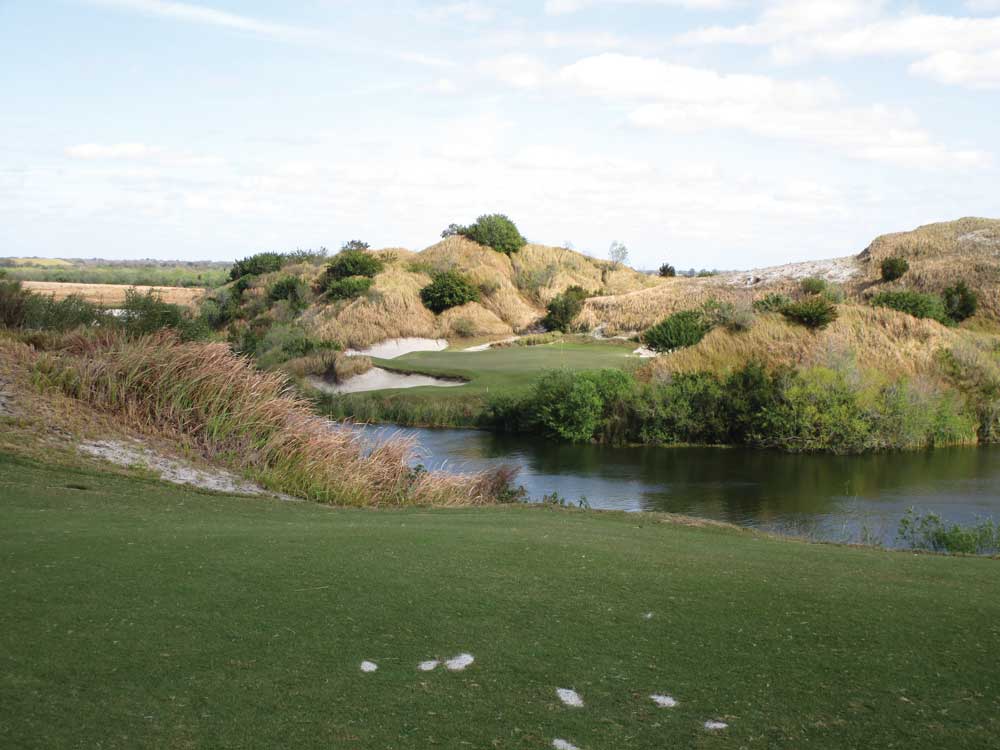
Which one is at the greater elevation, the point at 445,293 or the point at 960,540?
the point at 445,293

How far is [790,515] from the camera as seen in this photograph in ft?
61.0

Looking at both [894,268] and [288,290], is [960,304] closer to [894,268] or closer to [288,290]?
[894,268]

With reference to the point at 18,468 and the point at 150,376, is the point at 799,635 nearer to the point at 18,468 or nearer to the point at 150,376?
the point at 18,468

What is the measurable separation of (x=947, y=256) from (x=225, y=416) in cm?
3930

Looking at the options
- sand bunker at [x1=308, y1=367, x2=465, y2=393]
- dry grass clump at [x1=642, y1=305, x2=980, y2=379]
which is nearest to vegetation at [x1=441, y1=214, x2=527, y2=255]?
sand bunker at [x1=308, y1=367, x2=465, y2=393]

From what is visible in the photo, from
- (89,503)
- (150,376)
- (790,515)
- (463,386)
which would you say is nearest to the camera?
(89,503)

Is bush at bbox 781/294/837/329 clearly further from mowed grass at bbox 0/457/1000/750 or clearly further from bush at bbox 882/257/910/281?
mowed grass at bbox 0/457/1000/750

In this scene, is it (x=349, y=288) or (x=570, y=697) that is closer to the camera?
(x=570, y=697)

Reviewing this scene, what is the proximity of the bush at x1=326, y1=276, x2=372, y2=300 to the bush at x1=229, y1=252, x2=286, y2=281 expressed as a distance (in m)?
14.8

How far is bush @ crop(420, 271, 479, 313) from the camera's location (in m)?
53.8

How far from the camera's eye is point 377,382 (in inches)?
1560

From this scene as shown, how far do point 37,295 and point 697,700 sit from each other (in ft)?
71.0

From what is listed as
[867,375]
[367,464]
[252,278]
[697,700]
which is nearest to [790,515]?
[367,464]

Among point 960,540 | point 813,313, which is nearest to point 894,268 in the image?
point 813,313
